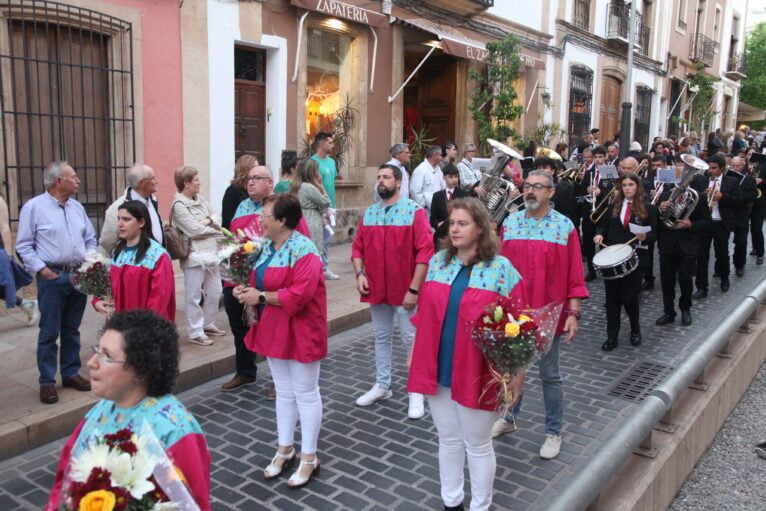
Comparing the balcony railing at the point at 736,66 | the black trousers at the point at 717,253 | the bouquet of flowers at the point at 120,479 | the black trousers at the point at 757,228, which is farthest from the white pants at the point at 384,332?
the balcony railing at the point at 736,66

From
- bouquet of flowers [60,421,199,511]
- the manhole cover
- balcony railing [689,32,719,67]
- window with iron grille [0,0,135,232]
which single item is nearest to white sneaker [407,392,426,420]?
the manhole cover

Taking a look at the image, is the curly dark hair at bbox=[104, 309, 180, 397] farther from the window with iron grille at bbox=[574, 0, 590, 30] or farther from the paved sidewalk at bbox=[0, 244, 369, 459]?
the window with iron grille at bbox=[574, 0, 590, 30]

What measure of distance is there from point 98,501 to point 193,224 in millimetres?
4589

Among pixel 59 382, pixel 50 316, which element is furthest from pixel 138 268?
pixel 59 382

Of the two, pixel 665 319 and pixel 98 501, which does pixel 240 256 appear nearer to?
pixel 98 501

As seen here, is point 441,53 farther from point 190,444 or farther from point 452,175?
point 190,444

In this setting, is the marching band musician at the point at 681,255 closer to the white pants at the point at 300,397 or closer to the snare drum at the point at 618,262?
the snare drum at the point at 618,262

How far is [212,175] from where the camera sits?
9.69m

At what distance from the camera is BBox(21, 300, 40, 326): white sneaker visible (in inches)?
267

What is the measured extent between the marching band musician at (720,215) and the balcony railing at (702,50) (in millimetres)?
22585

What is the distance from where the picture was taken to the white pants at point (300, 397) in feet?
13.2

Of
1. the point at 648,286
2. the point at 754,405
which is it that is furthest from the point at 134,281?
the point at 648,286

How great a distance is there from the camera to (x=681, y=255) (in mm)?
7785

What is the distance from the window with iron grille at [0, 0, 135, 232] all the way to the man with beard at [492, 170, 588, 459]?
6026 millimetres
